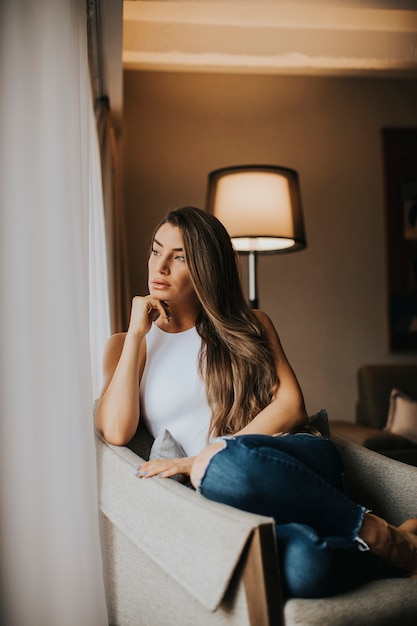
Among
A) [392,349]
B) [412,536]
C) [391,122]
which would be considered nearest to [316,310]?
[392,349]

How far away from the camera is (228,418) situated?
72.8 inches

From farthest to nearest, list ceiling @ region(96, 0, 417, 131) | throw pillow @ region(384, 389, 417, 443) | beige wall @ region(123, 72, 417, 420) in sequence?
beige wall @ region(123, 72, 417, 420)
ceiling @ region(96, 0, 417, 131)
throw pillow @ region(384, 389, 417, 443)

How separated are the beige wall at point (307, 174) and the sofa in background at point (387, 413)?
548 millimetres

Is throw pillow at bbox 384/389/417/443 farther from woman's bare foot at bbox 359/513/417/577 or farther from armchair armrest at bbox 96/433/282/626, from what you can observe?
armchair armrest at bbox 96/433/282/626

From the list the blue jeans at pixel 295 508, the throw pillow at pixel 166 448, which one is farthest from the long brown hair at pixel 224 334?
the blue jeans at pixel 295 508

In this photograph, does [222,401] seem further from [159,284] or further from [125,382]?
[159,284]

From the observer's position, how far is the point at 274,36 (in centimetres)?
415

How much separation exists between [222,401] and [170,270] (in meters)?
0.41

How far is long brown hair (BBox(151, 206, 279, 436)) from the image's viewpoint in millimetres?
1877

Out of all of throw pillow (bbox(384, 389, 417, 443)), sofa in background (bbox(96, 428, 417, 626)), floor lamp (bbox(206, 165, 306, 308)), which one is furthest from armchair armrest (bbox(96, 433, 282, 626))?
throw pillow (bbox(384, 389, 417, 443))

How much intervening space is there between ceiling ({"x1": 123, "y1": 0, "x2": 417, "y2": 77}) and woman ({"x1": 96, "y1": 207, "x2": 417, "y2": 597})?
2.41m

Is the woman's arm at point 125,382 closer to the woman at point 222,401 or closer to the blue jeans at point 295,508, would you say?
the woman at point 222,401

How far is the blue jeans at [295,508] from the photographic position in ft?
4.17

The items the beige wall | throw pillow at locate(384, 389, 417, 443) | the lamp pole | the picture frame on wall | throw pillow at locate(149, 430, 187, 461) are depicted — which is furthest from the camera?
the picture frame on wall
